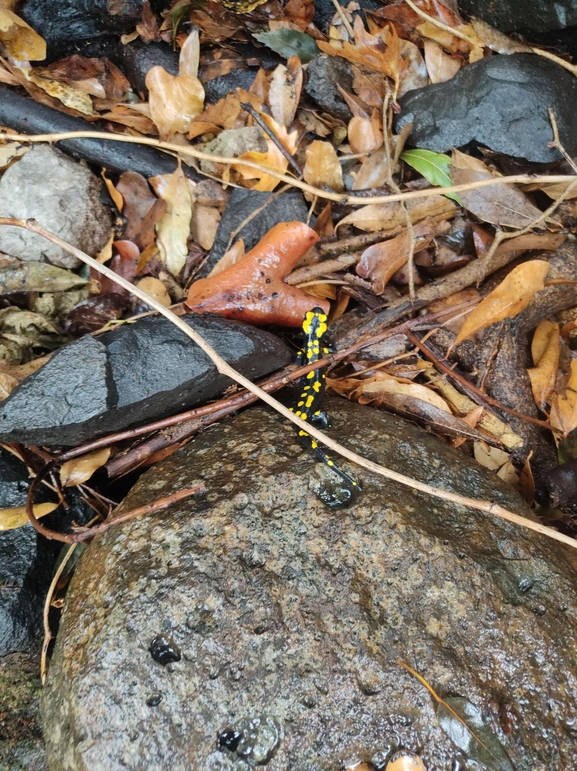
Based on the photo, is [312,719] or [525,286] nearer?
[312,719]

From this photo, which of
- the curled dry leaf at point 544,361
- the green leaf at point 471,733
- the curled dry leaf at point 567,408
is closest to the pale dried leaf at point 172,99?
the curled dry leaf at point 544,361

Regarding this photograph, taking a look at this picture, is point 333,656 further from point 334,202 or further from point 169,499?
point 334,202

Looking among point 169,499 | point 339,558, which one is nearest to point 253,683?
point 339,558

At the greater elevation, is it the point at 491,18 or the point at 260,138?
the point at 491,18

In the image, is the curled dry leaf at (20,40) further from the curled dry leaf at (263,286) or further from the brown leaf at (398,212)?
the brown leaf at (398,212)

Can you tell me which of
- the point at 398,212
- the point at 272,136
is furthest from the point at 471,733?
the point at 272,136

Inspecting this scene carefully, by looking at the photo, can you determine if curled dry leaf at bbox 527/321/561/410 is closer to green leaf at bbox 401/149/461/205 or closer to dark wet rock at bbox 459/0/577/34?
green leaf at bbox 401/149/461/205

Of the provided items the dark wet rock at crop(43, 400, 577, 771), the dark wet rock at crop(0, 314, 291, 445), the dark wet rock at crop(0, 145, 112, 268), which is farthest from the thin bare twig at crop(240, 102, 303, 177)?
the dark wet rock at crop(43, 400, 577, 771)

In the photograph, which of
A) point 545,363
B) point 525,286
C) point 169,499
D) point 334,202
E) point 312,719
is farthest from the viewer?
point 334,202
